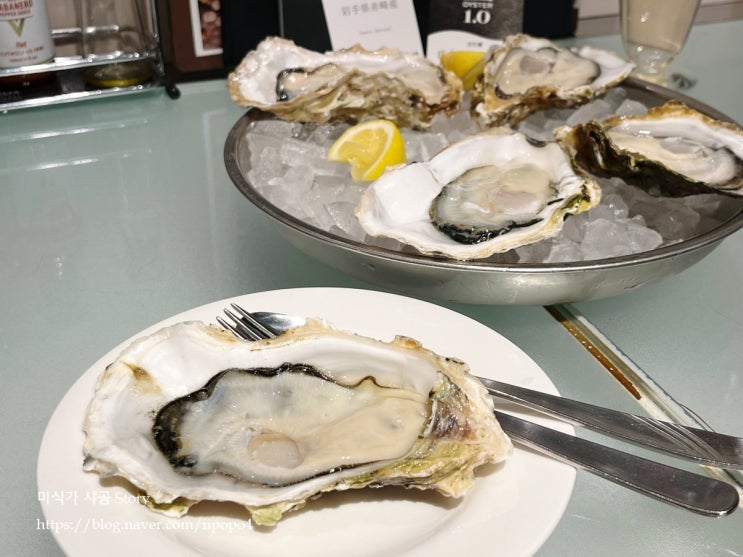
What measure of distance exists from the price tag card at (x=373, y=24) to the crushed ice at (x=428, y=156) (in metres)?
0.27

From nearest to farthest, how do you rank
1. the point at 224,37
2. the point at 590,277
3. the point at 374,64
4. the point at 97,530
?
the point at 97,530 < the point at 590,277 < the point at 374,64 < the point at 224,37

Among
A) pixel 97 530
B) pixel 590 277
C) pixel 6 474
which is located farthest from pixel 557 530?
pixel 6 474

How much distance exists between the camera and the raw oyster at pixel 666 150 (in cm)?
93

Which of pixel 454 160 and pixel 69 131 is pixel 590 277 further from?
pixel 69 131

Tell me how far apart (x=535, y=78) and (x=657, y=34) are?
0.53 metres

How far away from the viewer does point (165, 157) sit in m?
1.29

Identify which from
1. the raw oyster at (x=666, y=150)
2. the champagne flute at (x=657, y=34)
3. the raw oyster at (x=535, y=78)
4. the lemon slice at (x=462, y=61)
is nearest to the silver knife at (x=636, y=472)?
the raw oyster at (x=666, y=150)

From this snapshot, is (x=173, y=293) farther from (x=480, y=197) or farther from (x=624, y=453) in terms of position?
(x=624, y=453)

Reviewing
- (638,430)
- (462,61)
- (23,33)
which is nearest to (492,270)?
(638,430)

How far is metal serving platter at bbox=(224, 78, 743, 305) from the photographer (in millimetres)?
758

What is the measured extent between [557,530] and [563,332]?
284 millimetres

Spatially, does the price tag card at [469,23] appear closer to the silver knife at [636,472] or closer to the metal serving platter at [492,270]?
the metal serving platter at [492,270]

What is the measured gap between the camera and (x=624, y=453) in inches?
23.9

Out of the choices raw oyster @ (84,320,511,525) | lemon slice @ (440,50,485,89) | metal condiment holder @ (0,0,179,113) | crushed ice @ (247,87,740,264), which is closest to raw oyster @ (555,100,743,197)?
crushed ice @ (247,87,740,264)
